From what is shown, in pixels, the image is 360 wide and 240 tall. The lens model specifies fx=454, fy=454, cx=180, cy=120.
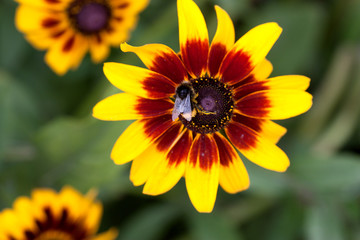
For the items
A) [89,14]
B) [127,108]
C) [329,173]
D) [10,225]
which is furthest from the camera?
[329,173]

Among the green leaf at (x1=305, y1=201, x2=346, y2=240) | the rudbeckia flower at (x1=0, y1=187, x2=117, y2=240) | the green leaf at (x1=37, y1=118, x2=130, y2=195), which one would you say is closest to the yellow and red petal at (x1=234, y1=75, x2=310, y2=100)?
the green leaf at (x1=37, y1=118, x2=130, y2=195)

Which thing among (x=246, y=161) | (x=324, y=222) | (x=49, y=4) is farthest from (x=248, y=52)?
(x=324, y=222)

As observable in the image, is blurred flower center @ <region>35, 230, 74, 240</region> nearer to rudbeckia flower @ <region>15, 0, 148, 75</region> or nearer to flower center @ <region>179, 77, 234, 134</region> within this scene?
rudbeckia flower @ <region>15, 0, 148, 75</region>

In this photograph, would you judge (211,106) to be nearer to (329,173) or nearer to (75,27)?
(75,27)

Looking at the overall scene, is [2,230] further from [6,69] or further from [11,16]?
[11,16]

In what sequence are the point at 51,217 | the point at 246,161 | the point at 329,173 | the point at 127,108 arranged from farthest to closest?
the point at 329,173 → the point at 246,161 → the point at 51,217 → the point at 127,108

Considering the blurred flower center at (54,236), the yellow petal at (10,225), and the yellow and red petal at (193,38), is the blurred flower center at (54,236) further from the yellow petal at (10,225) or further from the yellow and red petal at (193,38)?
the yellow and red petal at (193,38)

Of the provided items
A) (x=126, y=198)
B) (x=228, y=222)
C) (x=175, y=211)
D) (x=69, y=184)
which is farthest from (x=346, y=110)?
(x=69, y=184)
